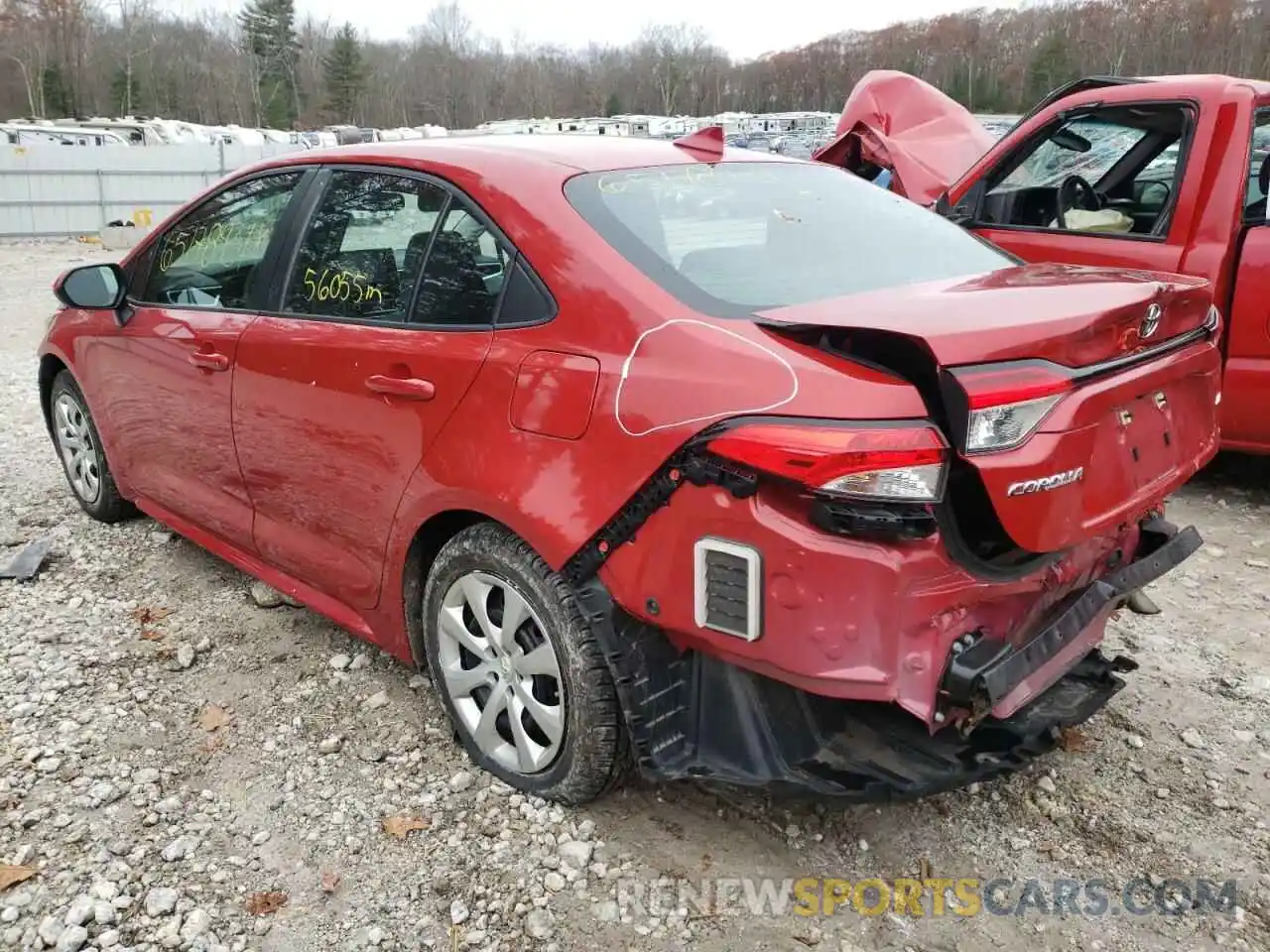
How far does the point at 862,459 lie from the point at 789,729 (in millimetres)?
688

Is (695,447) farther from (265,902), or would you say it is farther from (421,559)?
(265,902)

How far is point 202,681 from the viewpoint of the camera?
343 centimetres

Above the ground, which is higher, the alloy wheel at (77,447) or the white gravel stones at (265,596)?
the alloy wheel at (77,447)

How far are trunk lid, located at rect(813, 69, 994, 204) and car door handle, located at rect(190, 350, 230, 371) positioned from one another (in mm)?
5481

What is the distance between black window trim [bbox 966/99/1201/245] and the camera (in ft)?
15.7

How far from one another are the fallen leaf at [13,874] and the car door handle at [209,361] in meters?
1.59

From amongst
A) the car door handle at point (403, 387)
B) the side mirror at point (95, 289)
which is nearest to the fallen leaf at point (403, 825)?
the car door handle at point (403, 387)

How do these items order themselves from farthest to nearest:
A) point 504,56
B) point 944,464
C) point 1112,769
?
point 504,56 → point 1112,769 → point 944,464

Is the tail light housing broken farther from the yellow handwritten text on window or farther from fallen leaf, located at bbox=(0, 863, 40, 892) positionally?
fallen leaf, located at bbox=(0, 863, 40, 892)

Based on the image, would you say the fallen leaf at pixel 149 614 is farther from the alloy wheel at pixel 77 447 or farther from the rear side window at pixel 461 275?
the rear side window at pixel 461 275

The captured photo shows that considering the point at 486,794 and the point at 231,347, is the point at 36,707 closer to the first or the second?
the point at 231,347

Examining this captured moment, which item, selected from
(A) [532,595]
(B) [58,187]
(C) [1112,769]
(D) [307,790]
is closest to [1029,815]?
(C) [1112,769]

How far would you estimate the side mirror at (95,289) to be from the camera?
4016 mm

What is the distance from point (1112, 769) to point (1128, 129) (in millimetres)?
3840
